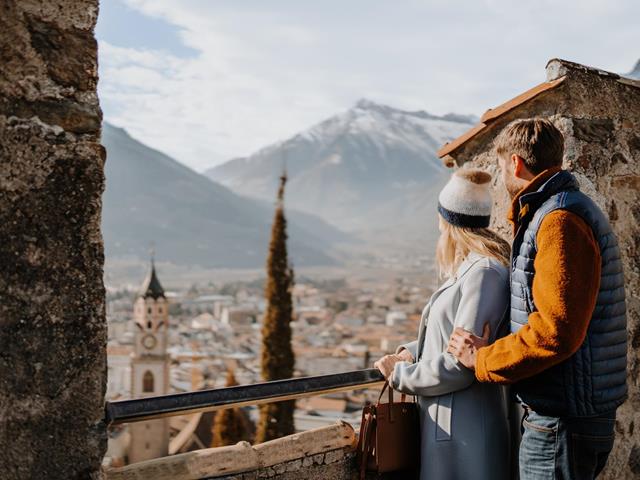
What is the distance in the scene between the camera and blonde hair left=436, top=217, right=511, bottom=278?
2031 mm

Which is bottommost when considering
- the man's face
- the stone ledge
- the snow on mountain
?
the stone ledge

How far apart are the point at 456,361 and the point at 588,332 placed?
35 centimetres

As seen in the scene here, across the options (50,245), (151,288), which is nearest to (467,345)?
(50,245)

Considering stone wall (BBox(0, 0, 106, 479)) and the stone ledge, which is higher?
stone wall (BBox(0, 0, 106, 479))

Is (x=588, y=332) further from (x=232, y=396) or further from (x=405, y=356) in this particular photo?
(x=232, y=396)

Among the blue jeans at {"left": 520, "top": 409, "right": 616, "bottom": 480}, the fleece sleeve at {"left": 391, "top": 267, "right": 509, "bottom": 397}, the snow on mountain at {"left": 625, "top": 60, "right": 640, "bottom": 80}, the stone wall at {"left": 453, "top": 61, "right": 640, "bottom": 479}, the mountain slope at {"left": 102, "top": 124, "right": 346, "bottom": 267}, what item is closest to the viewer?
the blue jeans at {"left": 520, "top": 409, "right": 616, "bottom": 480}

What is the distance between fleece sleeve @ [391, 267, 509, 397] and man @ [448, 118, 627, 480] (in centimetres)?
4

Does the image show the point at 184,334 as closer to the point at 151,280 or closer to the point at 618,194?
the point at 151,280

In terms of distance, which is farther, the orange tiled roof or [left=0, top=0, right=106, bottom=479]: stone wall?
the orange tiled roof

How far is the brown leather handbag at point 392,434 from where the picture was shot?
2.09 m

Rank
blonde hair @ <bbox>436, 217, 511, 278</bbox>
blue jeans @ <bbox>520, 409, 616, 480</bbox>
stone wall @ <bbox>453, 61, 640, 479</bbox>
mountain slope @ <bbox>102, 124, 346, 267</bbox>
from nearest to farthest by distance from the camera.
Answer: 1. blue jeans @ <bbox>520, 409, 616, 480</bbox>
2. blonde hair @ <bbox>436, 217, 511, 278</bbox>
3. stone wall @ <bbox>453, 61, 640, 479</bbox>
4. mountain slope @ <bbox>102, 124, 346, 267</bbox>

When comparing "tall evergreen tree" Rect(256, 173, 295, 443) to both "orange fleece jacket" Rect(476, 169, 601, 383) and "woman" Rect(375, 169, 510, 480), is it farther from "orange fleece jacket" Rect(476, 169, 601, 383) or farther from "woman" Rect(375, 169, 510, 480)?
"orange fleece jacket" Rect(476, 169, 601, 383)

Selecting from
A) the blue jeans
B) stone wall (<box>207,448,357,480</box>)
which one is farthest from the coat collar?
stone wall (<box>207,448,357,480</box>)

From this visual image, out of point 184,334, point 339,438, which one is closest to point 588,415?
A: point 339,438
